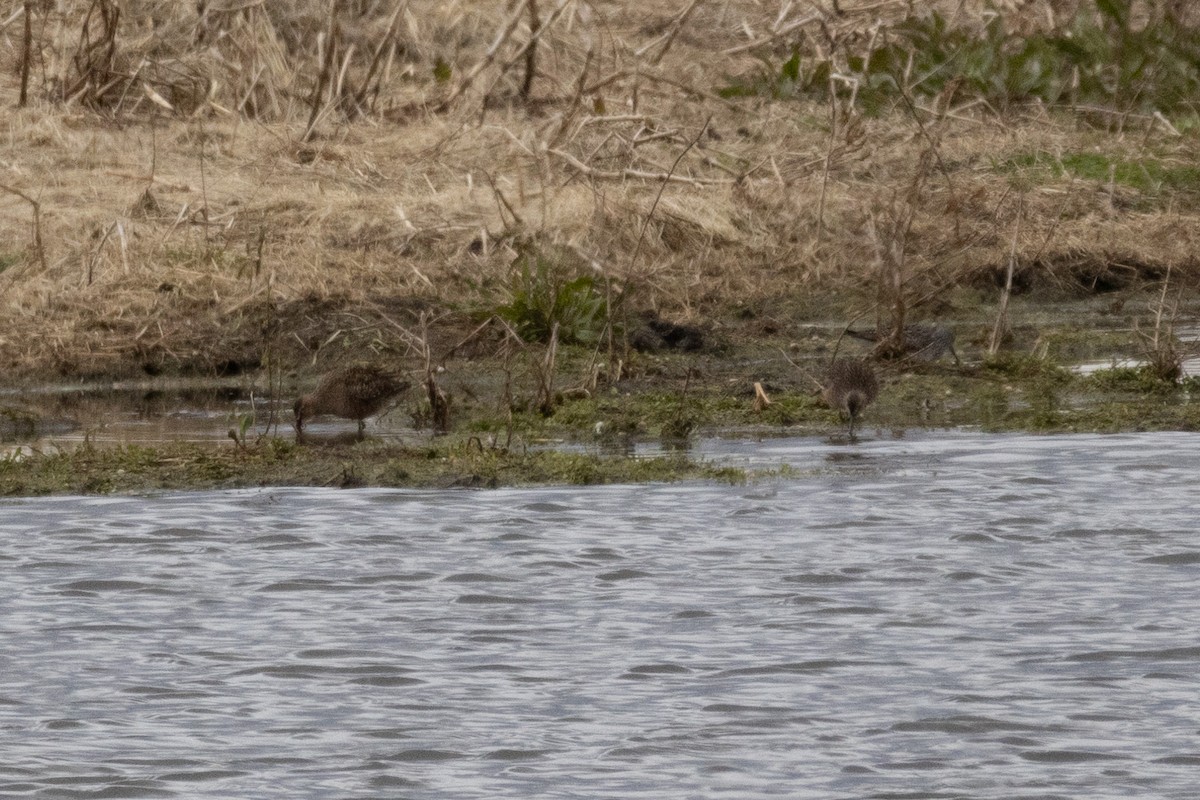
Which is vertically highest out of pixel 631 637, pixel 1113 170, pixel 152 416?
pixel 1113 170

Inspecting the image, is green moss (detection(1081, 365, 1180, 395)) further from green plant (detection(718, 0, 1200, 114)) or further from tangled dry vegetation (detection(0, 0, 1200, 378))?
green plant (detection(718, 0, 1200, 114))

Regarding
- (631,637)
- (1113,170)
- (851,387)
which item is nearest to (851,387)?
(851,387)

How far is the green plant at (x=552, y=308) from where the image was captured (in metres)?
11.9

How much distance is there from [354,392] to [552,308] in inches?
79.3

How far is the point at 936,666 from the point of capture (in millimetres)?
6496

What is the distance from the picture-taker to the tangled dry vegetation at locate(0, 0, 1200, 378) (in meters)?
12.7

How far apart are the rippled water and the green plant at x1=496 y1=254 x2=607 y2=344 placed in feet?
7.50

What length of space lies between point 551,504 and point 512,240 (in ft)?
15.8

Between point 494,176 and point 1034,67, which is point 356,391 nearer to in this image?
point 494,176

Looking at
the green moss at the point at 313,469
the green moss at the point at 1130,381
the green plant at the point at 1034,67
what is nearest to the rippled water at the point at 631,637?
the green moss at the point at 313,469

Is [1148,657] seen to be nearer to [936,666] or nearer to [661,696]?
[936,666]

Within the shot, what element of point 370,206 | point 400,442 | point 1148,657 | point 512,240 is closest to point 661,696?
point 1148,657

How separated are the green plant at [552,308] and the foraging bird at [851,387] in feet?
6.59

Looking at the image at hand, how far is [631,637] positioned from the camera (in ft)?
22.6
